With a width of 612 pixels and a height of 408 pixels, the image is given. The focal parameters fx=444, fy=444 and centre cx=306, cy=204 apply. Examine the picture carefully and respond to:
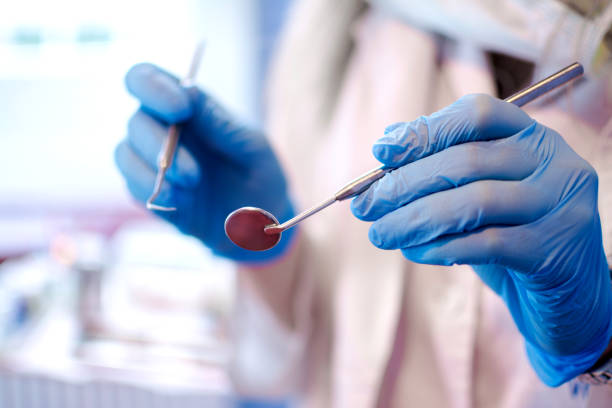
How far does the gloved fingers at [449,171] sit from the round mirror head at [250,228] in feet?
0.24

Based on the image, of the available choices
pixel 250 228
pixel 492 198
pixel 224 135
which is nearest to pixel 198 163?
pixel 224 135

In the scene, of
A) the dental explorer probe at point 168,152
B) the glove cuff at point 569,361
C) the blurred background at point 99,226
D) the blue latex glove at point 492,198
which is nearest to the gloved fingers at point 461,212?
the blue latex glove at point 492,198

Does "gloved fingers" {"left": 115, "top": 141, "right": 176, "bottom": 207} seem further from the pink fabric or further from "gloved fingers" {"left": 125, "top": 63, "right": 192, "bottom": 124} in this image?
the pink fabric

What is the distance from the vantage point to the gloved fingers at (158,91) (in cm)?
48

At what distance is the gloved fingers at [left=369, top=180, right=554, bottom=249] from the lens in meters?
0.33

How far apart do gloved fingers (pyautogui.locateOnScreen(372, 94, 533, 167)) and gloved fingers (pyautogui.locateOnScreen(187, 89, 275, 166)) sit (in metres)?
0.26

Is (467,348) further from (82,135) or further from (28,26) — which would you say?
(28,26)

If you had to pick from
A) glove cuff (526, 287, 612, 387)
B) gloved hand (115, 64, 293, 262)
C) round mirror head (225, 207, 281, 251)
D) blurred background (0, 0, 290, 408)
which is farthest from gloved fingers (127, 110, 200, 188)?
glove cuff (526, 287, 612, 387)

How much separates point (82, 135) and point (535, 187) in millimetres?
1142

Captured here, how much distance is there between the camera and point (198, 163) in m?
0.57

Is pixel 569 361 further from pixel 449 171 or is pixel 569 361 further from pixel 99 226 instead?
pixel 99 226

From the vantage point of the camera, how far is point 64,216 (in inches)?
48.6

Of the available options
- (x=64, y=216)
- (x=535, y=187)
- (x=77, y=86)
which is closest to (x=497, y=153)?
(x=535, y=187)

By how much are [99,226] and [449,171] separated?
1.03 m
